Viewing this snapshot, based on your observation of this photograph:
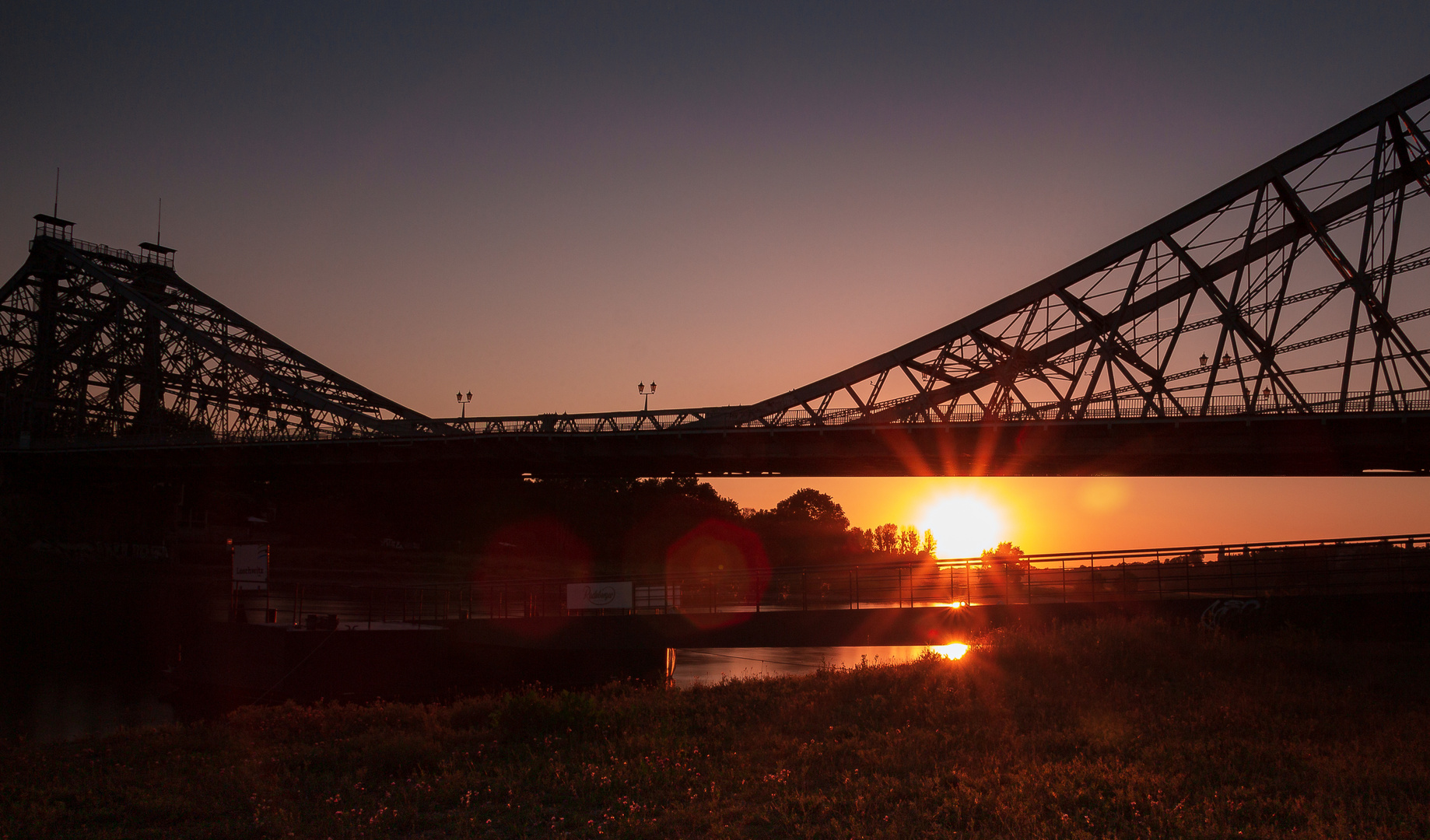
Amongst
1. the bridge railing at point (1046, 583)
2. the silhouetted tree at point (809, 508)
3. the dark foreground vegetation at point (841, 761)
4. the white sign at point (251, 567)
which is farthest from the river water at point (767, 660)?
the silhouetted tree at point (809, 508)

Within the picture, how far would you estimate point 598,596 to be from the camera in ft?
103

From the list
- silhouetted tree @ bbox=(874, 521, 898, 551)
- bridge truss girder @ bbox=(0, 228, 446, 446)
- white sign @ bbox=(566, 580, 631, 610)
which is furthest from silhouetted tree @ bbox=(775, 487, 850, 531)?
white sign @ bbox=(566, 580, 631, 610)

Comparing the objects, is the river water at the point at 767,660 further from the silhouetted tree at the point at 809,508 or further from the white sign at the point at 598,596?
the silhouetted tree at the point at 809,508

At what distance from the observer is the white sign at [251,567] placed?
31922mm

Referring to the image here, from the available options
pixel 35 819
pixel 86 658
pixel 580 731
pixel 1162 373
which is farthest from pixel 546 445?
pixel 35 819

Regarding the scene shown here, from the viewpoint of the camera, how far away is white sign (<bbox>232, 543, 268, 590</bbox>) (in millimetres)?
31922

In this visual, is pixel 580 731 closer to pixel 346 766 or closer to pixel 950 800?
pixel 346 766

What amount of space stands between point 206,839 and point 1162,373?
45113mm

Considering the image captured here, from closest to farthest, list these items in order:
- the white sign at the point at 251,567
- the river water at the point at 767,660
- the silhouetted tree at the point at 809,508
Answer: the river water at the point at 767,660, the white sign at the point at 251,567, the silhouetted tree at the point at 809,508

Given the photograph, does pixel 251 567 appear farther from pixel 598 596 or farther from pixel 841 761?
pixel 841 761

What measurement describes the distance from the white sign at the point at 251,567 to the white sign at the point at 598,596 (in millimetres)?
9814

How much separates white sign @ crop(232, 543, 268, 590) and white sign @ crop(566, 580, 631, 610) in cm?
981

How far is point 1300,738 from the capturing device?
1234 centimetres

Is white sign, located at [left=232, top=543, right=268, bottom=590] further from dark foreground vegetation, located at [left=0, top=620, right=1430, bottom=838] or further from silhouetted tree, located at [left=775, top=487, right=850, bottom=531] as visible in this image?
silhouetted tree, located at [left=775, top=487, right=850, bottom=531]
